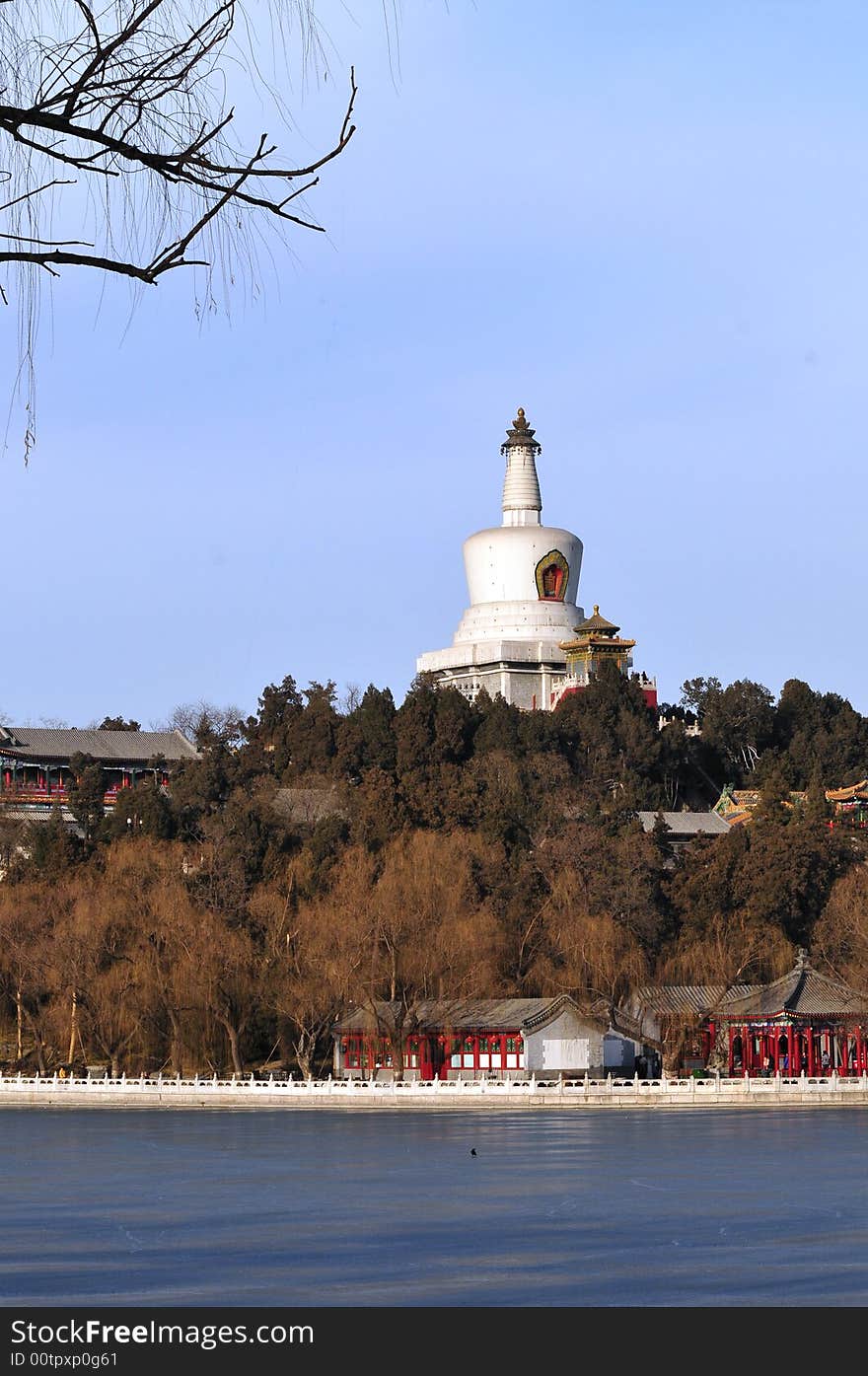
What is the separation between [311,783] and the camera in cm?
7681

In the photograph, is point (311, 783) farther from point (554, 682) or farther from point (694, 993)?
point (694, 993)

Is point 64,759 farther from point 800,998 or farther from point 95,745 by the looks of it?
point 800,998

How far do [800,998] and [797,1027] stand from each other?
0.81 m

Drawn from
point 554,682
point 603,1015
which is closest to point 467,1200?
point 603,1015

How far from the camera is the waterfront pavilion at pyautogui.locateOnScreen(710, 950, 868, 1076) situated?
5688cm

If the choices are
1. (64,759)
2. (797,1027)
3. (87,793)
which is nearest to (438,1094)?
(797,1027)

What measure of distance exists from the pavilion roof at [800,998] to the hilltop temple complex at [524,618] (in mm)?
27340

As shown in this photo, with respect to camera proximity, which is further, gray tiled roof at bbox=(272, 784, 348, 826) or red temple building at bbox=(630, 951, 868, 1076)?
gray tiled roof at bbox=(272, 784, 348, 826)

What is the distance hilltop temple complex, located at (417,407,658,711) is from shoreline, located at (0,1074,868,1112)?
3133 cm

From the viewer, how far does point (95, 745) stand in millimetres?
82438

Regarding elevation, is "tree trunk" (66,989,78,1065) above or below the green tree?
below

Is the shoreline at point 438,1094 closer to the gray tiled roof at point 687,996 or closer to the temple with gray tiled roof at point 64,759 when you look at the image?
the gray tiled roof at point 687,996

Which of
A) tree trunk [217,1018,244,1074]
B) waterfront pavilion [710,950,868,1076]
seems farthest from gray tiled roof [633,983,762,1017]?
tree trunk [217,1018,244,1074]

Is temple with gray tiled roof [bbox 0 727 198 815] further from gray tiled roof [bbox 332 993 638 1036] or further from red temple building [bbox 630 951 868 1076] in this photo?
red temple building [bbox 630 951 868 1076]
